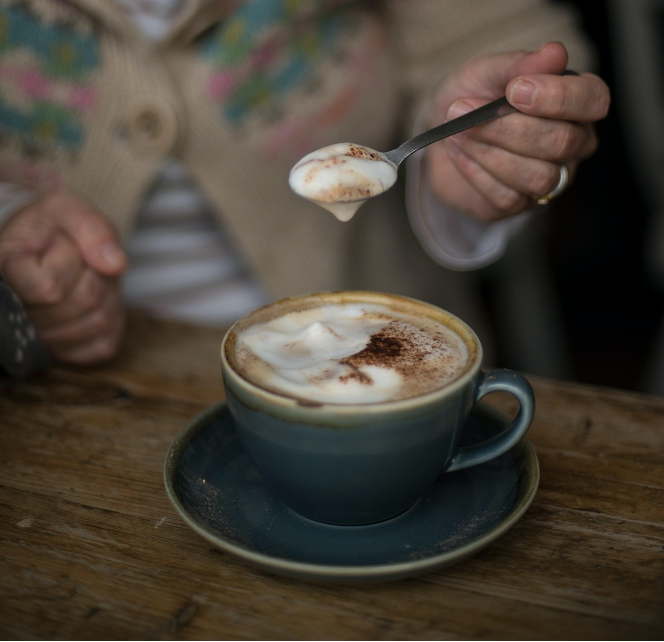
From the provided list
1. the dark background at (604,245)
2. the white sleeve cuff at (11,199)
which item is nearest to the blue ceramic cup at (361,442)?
the white sleeve cuff at (11,199)

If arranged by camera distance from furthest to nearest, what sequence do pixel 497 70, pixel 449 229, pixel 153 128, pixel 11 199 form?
1. pixel 449 229
2. pixel 153 128
3. pixel 11 199
4. pixel 497 70

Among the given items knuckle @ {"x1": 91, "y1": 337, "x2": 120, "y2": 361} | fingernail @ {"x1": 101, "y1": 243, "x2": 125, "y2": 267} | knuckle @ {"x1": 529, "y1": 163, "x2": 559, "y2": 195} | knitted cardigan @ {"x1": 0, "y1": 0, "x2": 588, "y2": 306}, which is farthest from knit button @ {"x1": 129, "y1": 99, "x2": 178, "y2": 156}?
knuckle @ {"x1": 529, "y1": 163, "x2": 559, "y2": 195}

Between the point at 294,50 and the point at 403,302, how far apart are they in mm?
696

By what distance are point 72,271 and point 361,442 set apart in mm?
559

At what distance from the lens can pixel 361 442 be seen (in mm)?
545

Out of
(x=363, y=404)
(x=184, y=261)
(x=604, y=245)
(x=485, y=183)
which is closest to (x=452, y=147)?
(x=485, y=183)

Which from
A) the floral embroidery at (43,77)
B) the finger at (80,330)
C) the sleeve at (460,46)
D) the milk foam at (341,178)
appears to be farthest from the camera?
the sleeve at (460,46)

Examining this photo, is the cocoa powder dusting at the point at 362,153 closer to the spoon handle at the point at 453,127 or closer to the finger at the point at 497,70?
the spoon handle at the point at 453,127

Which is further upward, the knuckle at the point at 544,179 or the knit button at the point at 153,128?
the knit button at the point at 153,128

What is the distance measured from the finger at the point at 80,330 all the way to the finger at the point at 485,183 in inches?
20.7

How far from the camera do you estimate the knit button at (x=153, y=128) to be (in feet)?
3.72

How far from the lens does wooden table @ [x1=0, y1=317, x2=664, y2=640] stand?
52cm

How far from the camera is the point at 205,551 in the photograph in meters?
0.60

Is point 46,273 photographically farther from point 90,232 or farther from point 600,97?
point 600,97
